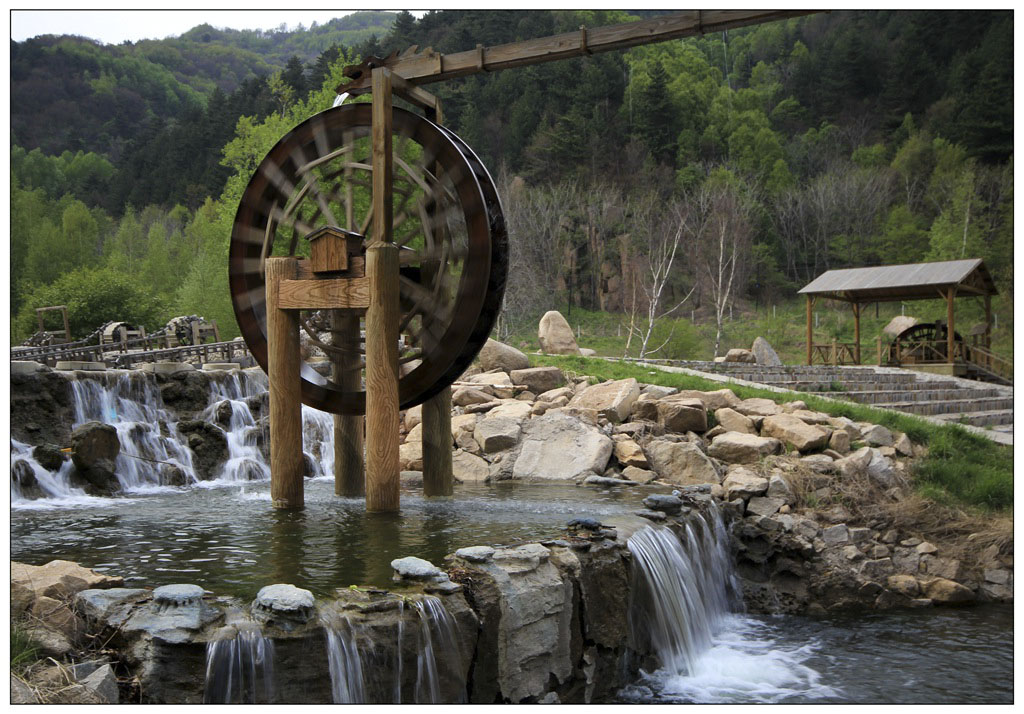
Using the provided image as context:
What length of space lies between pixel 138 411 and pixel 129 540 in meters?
5.52

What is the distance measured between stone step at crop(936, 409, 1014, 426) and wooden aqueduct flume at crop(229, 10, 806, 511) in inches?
348

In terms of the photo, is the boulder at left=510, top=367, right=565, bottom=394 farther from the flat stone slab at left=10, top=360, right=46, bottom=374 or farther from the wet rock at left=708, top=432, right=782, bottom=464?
the flat stone slab at left=10, top=360, right=46, bottom=374

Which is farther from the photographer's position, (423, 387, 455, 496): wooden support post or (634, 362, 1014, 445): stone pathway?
(634, 362, 1014, 445): stone pathway

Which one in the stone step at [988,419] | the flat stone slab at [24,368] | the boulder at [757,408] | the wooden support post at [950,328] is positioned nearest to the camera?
the flat stone slab at [24,368]

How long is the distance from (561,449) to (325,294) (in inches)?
155

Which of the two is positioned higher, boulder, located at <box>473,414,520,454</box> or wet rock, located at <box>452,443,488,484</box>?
boulder, located at <box>473,414,520,454</box>

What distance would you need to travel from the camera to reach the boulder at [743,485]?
29.7ft

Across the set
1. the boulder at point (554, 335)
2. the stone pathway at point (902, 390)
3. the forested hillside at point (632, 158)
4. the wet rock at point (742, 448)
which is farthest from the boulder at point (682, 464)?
the forested hillside at point (632, 158)

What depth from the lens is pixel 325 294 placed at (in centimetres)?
741

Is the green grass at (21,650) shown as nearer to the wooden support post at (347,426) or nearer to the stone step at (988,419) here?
the wooden support post at (347,426)

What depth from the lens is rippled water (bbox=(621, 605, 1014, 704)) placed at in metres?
5.90

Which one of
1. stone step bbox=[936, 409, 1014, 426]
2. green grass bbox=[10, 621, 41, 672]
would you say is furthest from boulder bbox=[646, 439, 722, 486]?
green grass bbox=[10, 621, 41, 672]

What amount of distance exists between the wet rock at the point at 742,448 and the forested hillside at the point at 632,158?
597 inches

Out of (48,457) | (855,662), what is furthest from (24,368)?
(855,662)
